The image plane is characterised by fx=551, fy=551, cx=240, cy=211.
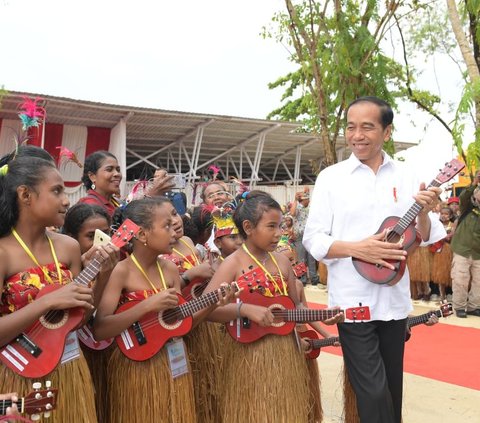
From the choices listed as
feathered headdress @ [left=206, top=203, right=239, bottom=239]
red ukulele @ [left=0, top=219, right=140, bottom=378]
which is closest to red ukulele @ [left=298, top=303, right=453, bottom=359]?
feathered headdress @ [left=206, top=203, right=239, bottom=239]

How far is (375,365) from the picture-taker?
104 inches

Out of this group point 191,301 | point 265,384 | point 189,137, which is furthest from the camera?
point 189,137

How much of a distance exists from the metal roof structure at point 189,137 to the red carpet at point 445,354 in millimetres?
8086

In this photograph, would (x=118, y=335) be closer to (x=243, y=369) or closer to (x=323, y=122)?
(x=243, y=369)

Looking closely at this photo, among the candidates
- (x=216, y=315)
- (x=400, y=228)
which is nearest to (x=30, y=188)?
(x=216, y=315)

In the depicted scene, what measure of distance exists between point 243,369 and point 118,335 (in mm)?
745

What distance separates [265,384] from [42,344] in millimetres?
1268

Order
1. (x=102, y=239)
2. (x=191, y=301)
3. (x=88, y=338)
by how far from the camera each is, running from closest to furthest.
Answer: (x=102, y=239), (x=191, y=301), (x=88, y=338)

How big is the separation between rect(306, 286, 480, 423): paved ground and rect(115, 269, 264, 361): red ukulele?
158 centimetres

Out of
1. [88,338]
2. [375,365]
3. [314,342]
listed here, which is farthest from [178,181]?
[375,365]

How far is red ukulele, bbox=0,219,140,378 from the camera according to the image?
212 centimetres

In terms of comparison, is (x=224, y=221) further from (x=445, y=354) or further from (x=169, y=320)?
(x=445, y=354)

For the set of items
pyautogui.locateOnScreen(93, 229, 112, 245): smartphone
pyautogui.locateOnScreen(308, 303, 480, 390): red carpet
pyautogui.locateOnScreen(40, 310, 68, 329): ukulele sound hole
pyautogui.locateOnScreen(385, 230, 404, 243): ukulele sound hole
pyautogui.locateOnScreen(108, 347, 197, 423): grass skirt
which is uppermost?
pyautogui.locateOnScreen(385, 230, 404, 243): ukulele sound hole

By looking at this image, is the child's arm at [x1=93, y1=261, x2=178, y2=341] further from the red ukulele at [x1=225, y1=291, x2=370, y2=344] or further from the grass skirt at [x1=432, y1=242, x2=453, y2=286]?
the grass skirt at [x1=432, y1=242, x2=453, y2=286]
